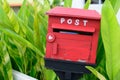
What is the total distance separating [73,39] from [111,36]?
83 millimetres

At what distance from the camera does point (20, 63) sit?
88 centimetres

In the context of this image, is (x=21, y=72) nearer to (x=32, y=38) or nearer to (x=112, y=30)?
(x=32, y=38)

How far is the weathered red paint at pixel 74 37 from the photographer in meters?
0.63

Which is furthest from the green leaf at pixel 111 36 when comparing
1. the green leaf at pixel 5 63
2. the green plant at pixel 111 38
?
the green leaf at pixel 5 63

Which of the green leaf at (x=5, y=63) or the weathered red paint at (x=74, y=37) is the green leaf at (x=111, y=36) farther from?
the green leaf at (x=5, y=63)

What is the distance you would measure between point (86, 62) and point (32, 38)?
0.82 ft

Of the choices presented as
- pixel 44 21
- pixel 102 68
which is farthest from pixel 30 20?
pixel 102 68

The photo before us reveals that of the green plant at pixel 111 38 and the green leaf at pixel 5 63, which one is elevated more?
the green plant at pixel 111 38

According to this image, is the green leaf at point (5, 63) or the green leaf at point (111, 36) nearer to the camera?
the green leaf at point (111, 36)

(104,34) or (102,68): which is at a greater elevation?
(104,34)

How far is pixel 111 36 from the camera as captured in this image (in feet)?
1.99

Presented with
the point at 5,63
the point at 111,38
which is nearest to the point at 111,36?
the point at 111,38

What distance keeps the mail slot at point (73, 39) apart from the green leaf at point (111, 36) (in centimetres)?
3

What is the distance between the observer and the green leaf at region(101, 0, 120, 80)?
0.59 meters
